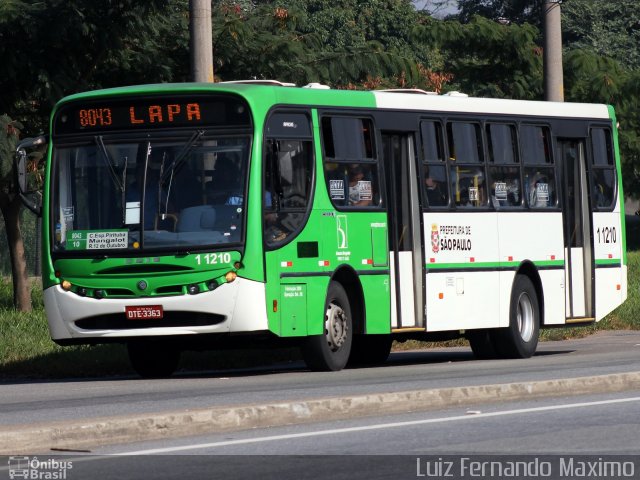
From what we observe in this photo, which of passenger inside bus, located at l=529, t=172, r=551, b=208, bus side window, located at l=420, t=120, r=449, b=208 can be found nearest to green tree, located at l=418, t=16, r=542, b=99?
passenger inside bus, located at l=529, t=172, r=551, b=208

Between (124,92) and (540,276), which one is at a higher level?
(124,92)

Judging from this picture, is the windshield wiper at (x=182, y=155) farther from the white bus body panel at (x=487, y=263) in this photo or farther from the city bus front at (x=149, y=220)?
the white bus body panel at (x=487, y=263)

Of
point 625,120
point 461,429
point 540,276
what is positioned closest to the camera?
point 461,429

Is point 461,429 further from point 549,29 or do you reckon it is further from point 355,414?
point 549,29

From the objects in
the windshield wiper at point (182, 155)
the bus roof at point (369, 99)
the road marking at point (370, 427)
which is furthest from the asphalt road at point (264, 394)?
the bus roof at point (369, 99)

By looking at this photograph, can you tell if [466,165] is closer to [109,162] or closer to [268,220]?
[268,220]

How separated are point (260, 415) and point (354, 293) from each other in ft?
21.6

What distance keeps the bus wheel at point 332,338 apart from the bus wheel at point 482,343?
11.7ft

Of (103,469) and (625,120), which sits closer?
(103,469)

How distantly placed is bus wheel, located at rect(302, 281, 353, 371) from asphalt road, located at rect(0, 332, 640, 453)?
0.23m

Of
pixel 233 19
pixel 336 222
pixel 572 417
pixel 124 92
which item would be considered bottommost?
pixel 572 417

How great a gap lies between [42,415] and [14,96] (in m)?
12.2

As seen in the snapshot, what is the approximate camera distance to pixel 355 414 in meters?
12.3

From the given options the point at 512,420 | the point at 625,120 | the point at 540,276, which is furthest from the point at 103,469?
the point at 625,120
